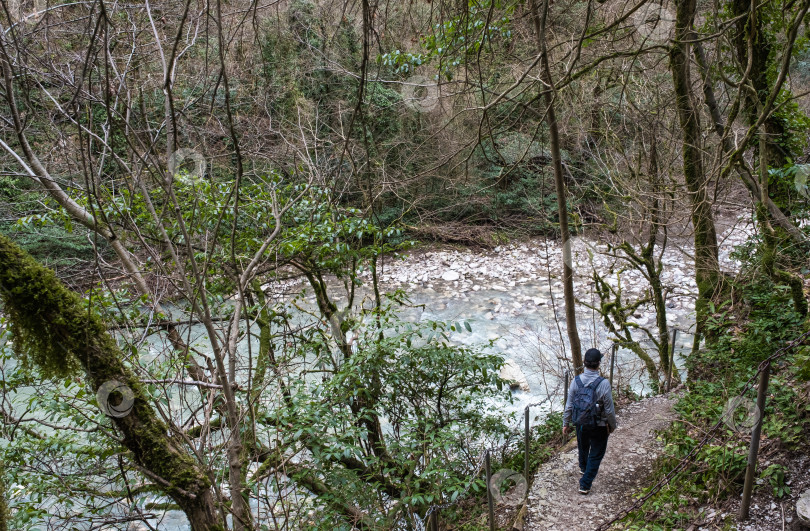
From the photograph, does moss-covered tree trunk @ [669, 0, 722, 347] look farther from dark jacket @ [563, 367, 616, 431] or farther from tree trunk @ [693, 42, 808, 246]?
dark jacket @ [563, 367, 616, 431]

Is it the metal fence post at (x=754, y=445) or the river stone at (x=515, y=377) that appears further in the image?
the river stone at (x=515, y=377)

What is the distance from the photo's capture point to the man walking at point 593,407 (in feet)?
11.8

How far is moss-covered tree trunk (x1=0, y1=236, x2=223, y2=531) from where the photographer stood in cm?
190

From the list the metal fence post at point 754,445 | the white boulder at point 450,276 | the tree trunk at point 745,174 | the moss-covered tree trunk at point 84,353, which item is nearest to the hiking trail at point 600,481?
the metal fence post at point 754,445

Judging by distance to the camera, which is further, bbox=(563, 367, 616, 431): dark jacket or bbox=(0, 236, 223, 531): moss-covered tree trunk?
bbox=(563, 367, 616, 431): dark jacket

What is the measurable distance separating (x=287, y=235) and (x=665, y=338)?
15.3ft

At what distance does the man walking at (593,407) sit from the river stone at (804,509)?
45.0 inches

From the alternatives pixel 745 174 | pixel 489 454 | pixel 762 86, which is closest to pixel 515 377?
pixel 745 174

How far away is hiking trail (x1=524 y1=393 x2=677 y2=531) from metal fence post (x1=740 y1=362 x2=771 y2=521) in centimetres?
106

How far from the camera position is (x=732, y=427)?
10.4 ft

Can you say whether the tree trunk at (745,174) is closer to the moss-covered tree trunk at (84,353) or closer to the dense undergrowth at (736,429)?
the dense undergrowth at (736,429)

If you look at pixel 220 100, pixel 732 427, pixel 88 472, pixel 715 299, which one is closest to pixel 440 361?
pixel 732 427

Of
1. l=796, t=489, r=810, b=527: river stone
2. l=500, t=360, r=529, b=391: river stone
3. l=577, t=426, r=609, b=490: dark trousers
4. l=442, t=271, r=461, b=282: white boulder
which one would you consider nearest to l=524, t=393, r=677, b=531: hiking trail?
l=577, t=426, r=609, b=490: dark trousers

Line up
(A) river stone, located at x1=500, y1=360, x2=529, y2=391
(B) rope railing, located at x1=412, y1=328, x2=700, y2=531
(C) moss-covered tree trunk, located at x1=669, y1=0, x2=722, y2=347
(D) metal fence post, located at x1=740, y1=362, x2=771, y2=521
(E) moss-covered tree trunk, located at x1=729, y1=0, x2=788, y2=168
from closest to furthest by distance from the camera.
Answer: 1. (D) metal fence post, located at x1=740, y1=362, x2=771, y2=521
2. (B) rope railing, located at x1=412, y1=328, x2=700, y2=531
3. (E) moss-covered tree trunk, located at x1=729, y1=0, x2=788, y2=168
4. (C) moss-covered tree trunk, located at x1=669, y1=0, x2=722, y2=347
5. (A) river stone, located at x1=500, y1=360, x2=529, y2=391
